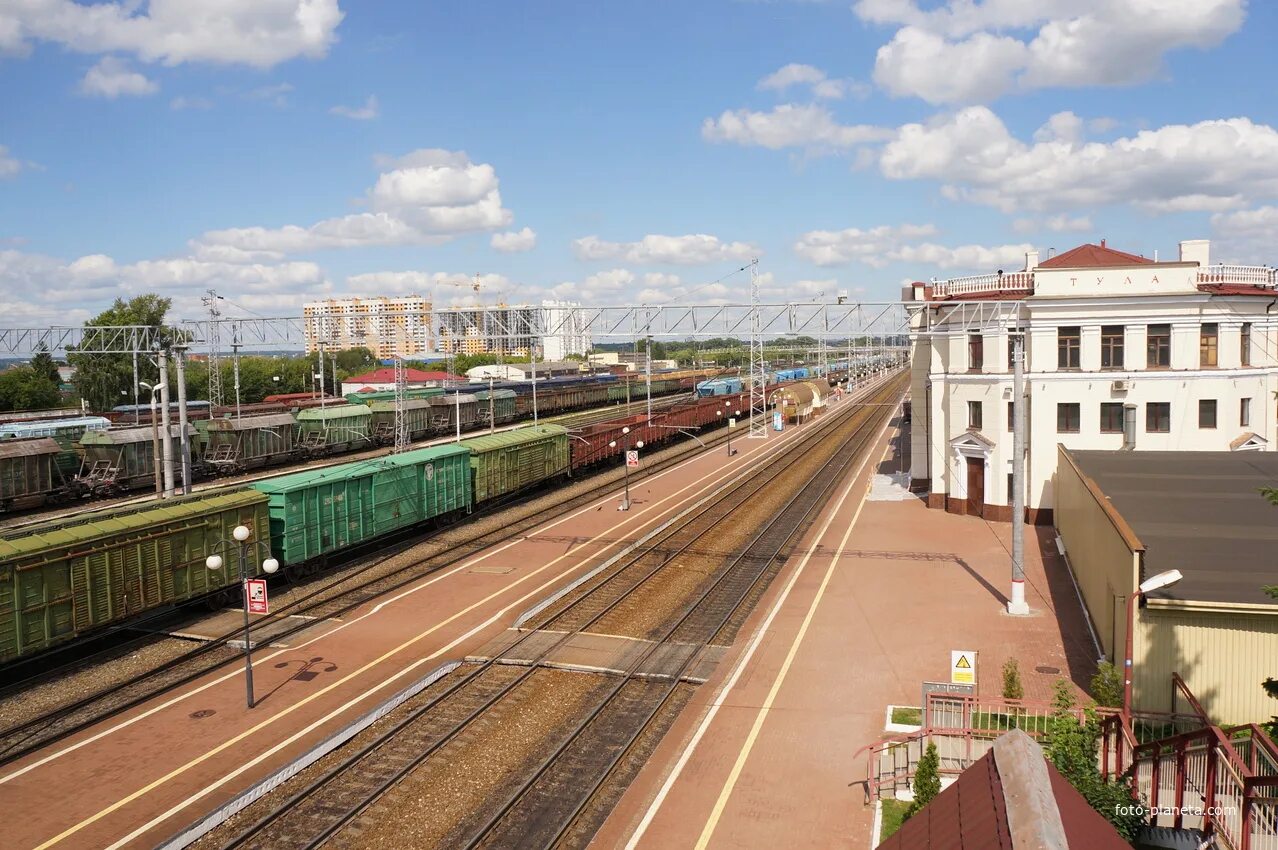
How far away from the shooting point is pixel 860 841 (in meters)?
12.2

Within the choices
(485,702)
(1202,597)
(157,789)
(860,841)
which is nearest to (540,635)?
(485,702)

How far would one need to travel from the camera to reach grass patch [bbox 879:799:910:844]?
489 inches

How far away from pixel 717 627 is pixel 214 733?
11.3 metres

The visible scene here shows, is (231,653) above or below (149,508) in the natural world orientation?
below

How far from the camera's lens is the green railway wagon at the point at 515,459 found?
35000 millimetres

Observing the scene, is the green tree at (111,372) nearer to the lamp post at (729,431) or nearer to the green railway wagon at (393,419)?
the green railway wagon at (393,419)

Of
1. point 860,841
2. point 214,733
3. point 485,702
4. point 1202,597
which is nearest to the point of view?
point 860,841

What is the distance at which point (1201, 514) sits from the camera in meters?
19.6

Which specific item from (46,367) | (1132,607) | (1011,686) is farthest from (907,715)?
(46,367)

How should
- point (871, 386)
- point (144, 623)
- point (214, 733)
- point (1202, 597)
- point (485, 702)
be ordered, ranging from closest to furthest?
point (1202, 597) < point (214, 733) < point (485, 702) < point (144, 623) < point (871, 386)

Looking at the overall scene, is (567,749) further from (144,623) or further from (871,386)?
(871,386)

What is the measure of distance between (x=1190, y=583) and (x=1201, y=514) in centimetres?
504

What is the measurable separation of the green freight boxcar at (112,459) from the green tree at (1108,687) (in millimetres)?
35942

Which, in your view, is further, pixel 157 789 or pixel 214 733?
pixel 214 733
